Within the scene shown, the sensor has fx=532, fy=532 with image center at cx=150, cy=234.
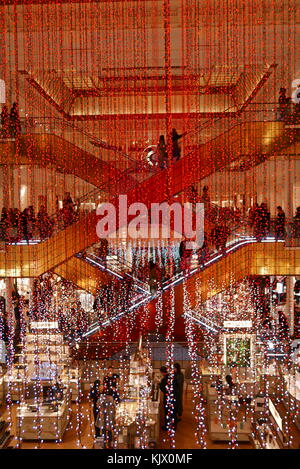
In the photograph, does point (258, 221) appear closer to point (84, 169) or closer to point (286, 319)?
point (286, 319)

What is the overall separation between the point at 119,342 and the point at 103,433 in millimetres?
4052

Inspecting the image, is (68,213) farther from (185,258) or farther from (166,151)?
(185,258)

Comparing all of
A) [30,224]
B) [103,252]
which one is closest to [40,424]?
[30,224]

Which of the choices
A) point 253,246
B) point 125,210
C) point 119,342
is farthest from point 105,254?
point 253,246

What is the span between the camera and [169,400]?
8.05 m

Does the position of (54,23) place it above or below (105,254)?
above

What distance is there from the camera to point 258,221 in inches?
429

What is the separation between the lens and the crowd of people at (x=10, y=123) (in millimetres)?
11047

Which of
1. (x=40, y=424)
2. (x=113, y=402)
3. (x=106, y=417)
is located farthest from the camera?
(x=40, y=424)

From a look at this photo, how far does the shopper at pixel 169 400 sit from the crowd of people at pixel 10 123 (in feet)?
19.7

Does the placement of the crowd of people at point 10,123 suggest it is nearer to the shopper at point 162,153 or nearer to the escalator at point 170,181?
the escalator at point 170,181

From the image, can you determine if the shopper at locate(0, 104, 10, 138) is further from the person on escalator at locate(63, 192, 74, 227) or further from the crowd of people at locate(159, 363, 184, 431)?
the crowd of people at locate(159, 363, 184, 431)

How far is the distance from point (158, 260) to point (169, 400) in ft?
22.1

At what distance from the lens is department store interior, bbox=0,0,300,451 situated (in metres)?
8.14
